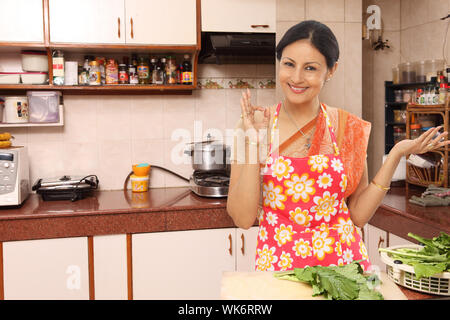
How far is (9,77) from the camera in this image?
2.58m

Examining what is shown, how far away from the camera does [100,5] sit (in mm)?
2512

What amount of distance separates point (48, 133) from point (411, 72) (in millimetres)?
2457

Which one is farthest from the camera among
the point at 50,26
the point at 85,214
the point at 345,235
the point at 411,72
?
the point at 411,72

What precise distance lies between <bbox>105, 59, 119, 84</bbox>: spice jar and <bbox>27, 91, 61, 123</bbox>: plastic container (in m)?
0.33

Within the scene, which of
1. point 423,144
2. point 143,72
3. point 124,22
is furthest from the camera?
point 143,72

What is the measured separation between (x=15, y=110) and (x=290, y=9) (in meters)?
1.81

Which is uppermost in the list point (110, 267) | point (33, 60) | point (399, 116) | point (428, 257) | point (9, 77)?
point (33, 60)

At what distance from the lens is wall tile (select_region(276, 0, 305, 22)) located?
8.38 ft

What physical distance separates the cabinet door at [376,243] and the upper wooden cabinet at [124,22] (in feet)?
5.11

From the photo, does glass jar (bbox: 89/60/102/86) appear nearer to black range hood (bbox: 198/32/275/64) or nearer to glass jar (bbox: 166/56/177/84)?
glass jar (bbox: 166/56/177/84)

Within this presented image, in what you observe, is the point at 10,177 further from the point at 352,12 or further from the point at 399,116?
the point at 399,116

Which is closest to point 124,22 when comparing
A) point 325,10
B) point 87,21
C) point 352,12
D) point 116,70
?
point 87,21
